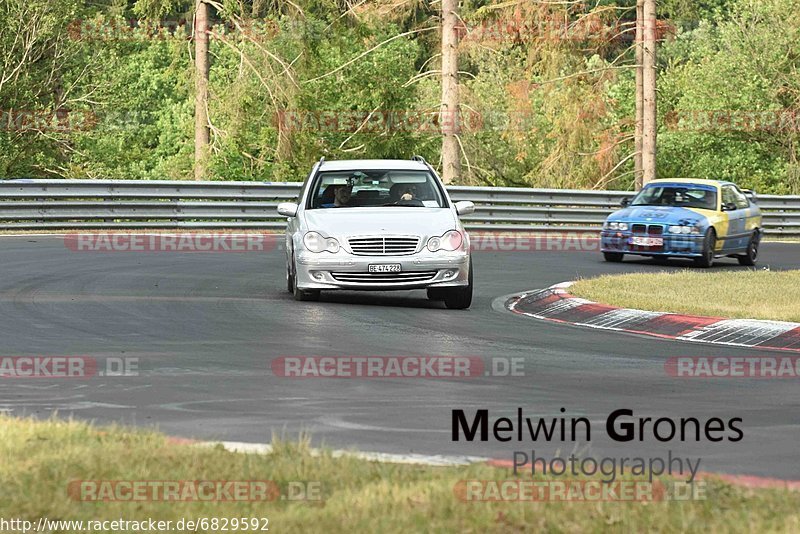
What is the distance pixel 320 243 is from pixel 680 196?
11025mm

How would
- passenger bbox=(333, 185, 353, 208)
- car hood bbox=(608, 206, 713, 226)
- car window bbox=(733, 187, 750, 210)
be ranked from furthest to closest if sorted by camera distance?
car window bbox=(733, 187, 750, 210) → car hood bbox=(608, 206, 713, 226) → passenger bbox=(333, 185, 353, 208)

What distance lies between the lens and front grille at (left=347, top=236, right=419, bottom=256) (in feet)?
55.8

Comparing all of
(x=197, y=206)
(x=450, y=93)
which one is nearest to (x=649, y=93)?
(x=450, y=93)

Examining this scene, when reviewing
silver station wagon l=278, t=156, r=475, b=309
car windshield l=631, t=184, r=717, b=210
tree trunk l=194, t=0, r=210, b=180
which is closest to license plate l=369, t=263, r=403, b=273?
silver station wagon l=278, t=156, r=475, b=309

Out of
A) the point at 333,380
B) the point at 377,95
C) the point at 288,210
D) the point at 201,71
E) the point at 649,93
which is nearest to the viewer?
the point at 333,380

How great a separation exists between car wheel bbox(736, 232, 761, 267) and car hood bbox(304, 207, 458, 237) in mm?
10280

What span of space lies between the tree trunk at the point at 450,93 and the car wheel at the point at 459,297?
77.0ft

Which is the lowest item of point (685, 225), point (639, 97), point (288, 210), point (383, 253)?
point (685, 225)

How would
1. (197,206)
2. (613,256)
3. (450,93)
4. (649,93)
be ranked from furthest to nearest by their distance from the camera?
(649,93) → (450,93) → (197,206) → (613,256)

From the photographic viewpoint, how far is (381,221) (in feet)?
56.6

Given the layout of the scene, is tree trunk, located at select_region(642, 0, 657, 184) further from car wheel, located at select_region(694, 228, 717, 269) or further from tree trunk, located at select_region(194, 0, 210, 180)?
car wheel, located at select_region(694, 228, 717, 269)

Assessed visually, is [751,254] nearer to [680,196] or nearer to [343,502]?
[680,196]

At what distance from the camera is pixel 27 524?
5.98 meters

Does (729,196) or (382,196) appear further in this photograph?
(729,196)
